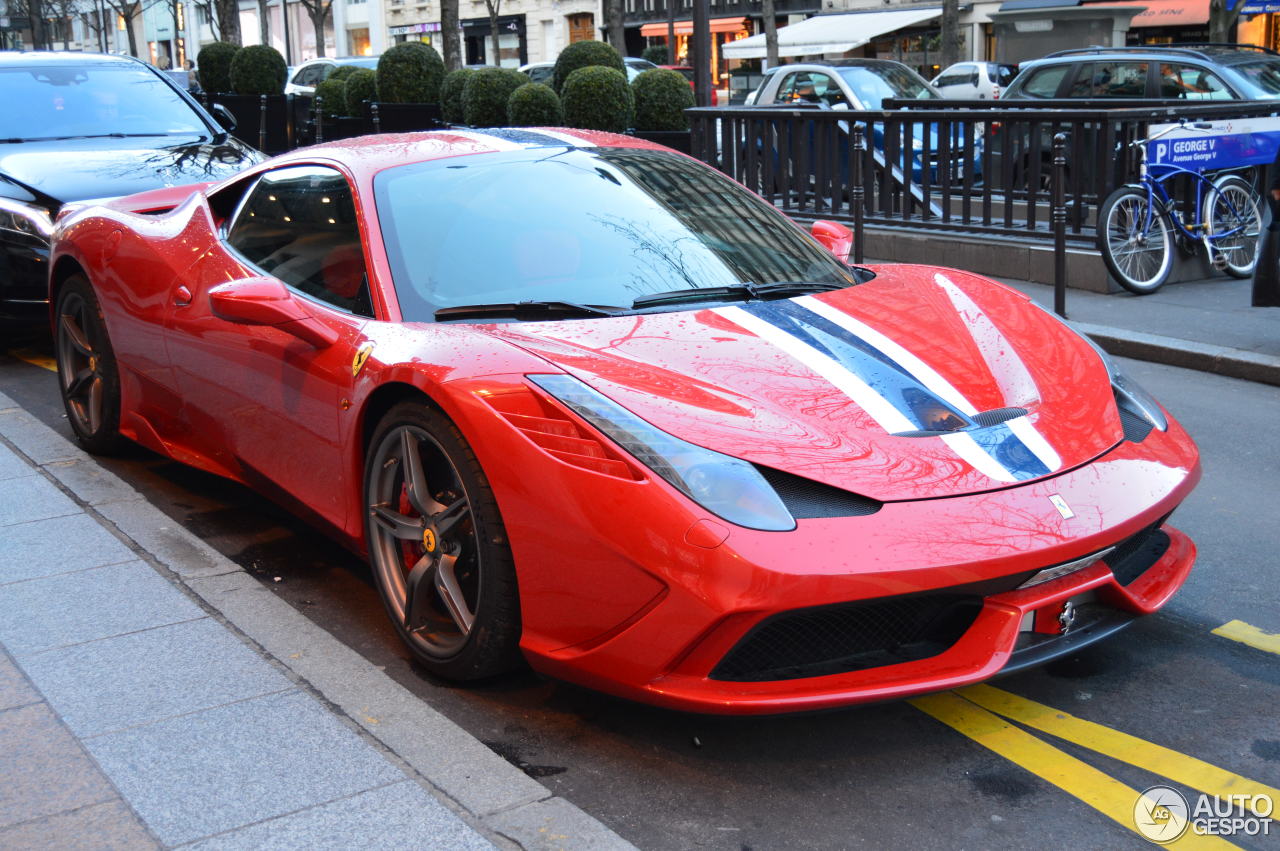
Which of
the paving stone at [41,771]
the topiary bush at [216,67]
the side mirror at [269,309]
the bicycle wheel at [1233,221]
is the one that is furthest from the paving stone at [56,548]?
the topiary bush at [216,67]

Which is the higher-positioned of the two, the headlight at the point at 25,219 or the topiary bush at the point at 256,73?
the topiary bush at the point at 256,73

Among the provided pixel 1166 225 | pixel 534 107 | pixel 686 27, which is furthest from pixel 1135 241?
pixel 686 27

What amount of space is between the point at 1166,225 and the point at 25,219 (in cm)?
748

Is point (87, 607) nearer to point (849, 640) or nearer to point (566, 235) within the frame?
point (566, 235)

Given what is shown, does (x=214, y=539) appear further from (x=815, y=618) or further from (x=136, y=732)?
(x=815, y=618)

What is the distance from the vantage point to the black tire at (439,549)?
319 cm

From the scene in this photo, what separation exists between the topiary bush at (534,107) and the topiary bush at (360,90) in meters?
5.35

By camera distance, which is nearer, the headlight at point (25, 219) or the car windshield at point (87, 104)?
the headlight at point (25, 219)

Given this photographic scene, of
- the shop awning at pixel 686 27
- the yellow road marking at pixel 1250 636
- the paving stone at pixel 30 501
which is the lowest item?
the yellow road marking at pixel 1250 636

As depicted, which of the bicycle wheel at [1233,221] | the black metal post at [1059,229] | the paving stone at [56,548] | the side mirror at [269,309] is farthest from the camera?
the bicycle wheel at [1233,221]

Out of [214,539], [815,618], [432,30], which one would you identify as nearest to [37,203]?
[214,539]

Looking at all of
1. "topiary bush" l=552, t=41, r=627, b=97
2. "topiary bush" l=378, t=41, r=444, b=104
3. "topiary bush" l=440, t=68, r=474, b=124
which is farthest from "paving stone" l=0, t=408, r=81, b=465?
"topiary bush" l=378, t=41, r=444, b=104

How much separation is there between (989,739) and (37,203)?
6571 mm

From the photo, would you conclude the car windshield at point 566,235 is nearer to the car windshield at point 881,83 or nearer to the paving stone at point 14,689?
the paving stone at point 14,689
